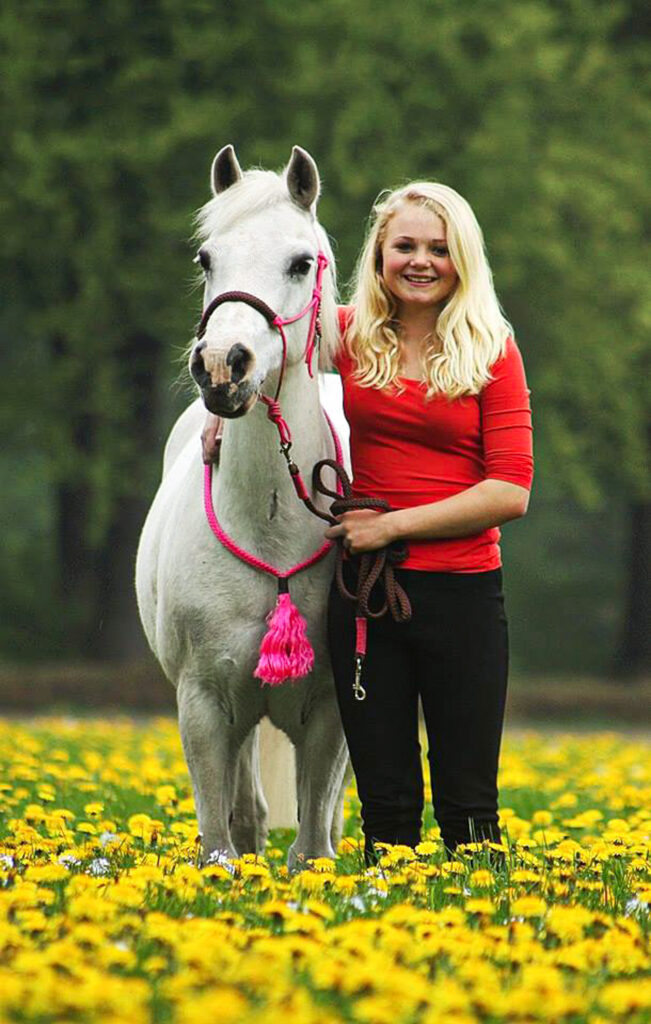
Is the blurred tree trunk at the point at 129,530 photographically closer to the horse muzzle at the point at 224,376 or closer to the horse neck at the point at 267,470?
the horse neck at the point at 267,470

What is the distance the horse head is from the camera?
4078 millimetres

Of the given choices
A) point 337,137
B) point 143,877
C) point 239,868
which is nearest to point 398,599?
point 239,868

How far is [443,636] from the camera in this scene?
461cm

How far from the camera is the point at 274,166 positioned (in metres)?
15.5

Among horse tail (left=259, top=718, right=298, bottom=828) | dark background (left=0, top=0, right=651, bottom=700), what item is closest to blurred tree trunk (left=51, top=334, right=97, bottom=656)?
dark background (left=0, top=0, right=651, bottom=700)

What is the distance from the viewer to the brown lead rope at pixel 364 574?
4.52 meters

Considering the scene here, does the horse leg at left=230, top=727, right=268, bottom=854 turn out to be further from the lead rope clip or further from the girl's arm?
the girl's arm

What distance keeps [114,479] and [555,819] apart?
10.8 meters

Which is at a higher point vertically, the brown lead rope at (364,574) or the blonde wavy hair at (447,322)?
the blonde wavy hair at (447,322)

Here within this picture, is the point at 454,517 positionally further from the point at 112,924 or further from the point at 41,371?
the point at 41,371

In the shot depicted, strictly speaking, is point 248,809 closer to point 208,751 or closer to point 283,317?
point 208,751

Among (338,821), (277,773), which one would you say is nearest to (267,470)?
(338,821)

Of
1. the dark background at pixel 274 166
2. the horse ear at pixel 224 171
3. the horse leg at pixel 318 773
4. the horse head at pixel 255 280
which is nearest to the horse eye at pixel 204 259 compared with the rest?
the horse head at pixel 255 280

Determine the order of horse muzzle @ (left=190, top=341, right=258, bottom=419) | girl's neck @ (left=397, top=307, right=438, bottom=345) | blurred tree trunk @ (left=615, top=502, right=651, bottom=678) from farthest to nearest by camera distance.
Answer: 1. blurred tree trunk @ (left=615, top=502, right=651, bottom=678)
2. girl's neck @ (left=397, top=307, right=438, bottom=345)
3. horse muzzle @ (left=190, top=341, right=258, bottom=419)
